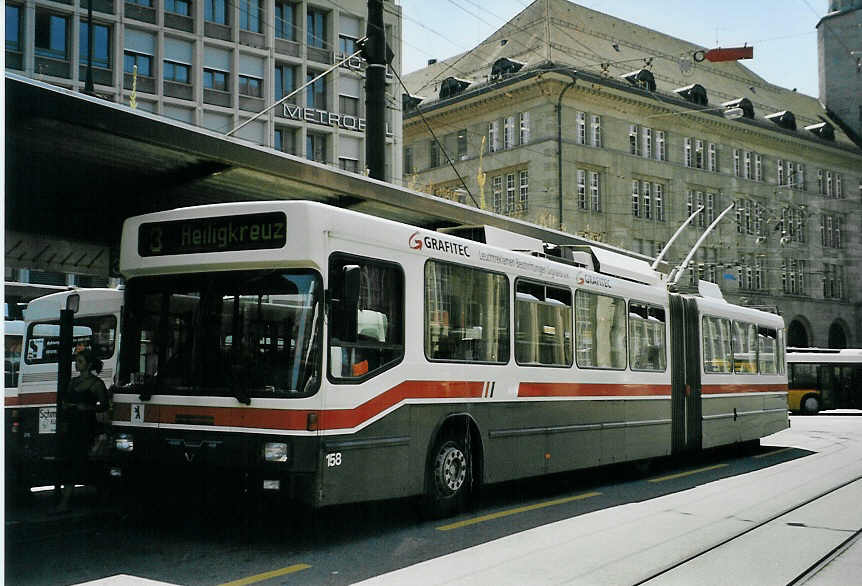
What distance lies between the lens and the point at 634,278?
1508 cm

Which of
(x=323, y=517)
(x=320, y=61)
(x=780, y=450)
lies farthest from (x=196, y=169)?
(x=320, y=61)

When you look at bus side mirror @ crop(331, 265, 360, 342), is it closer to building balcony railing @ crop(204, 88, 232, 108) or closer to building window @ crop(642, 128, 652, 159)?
building balcony railing @ crop(204, 88, 232, 108)

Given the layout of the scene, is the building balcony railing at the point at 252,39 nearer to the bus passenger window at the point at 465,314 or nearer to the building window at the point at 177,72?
the building window at the point at 177,72

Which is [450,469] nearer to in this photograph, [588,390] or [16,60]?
[588,390]

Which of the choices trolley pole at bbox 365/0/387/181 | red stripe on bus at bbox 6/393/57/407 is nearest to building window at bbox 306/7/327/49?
trolley pole at bbox 365/0/387/181

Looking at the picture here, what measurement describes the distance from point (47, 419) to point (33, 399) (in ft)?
1.28

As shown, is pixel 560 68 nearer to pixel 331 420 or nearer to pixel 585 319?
pixel 585 319

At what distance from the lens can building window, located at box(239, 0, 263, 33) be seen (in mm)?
47906

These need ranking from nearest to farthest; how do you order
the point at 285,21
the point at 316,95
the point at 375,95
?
1. the point at 375,95
2. the point at 285,21
3. the point at 316,95

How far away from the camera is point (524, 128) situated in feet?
185

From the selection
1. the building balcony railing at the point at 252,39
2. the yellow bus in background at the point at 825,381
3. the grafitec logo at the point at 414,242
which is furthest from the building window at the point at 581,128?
the grafitec logo at the point at 414,242

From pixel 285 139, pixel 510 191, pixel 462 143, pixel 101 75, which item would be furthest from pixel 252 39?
pixel 510 191

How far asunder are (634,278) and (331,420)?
7729 millimetres

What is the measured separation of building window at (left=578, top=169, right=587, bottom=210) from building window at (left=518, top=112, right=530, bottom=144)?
339 centimetres
